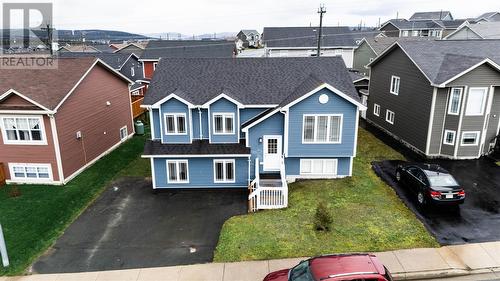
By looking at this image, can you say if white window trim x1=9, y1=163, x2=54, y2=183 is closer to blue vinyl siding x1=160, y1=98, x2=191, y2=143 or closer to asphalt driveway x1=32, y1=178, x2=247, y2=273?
asphalt driveway x1=32, y1=178, x2=247, y2=273

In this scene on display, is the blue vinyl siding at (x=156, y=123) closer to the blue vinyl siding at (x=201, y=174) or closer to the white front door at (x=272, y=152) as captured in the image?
the blue vinyl siding at (x=201, y=174)

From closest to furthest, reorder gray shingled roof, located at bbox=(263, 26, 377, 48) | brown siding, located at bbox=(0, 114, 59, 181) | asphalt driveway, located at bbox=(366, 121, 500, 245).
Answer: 1. asphalt driveway, located at bbox=(366, 121, 500, 245)
2. brown siding, located at bbox=(0, 114, 59, 181)
3. gray shingled roof, located at bbox=(263, 26, 377, 48)

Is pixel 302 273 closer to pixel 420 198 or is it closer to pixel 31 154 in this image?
pixel 420 198

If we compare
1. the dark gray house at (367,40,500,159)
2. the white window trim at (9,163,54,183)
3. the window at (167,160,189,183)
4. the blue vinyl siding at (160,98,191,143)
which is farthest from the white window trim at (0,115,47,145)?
the dark gray house at (367,40,500,159)

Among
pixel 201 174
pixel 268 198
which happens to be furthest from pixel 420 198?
pixel 201 174

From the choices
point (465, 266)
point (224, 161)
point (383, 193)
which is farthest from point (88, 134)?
point (465, 266)

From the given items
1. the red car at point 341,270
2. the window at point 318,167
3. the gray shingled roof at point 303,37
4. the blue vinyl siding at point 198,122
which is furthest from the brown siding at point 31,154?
the gray shingled roof at point 303,37
